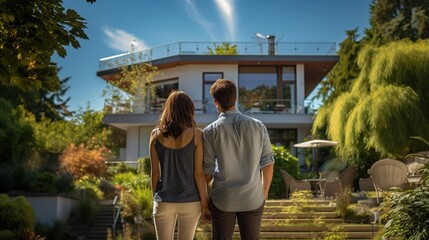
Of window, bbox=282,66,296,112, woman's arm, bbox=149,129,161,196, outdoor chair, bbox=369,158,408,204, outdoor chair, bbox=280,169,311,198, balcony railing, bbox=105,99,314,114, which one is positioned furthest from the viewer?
window, bbox=282,66,296,112

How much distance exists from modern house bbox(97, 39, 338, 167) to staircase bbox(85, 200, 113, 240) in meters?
7.86

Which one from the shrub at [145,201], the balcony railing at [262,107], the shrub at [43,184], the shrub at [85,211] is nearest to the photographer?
the shrub at [145,201]

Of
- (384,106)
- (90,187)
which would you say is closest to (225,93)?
(384,106)

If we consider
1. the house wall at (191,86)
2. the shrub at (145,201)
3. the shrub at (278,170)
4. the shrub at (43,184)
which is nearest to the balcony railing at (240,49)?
the house wall at (191,86)

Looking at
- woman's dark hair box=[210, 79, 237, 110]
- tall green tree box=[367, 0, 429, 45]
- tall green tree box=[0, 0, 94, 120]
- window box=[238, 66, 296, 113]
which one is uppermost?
tall green tree box=[367, 0, 429, 45]

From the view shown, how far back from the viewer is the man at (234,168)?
3721 millimetres

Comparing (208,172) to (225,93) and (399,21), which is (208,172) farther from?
(399,21)

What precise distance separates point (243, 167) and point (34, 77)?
2.26m

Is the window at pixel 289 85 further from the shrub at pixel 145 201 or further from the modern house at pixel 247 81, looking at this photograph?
the shrub at pixel 145 201

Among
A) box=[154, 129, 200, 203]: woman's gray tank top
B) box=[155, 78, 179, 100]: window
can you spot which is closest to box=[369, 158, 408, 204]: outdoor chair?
box=[154, 129, 200, 203]: woman's gray tank top

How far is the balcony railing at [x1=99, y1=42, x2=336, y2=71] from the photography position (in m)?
25.4

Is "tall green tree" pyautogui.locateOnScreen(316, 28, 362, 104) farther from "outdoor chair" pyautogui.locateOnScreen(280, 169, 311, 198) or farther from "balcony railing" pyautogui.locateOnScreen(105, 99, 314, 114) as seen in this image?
"outdoor chair" pyautogui.locateOnScreen(280, 169, 311, 198)

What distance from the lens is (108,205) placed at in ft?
60.4

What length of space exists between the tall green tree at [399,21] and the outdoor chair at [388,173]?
1489cm
